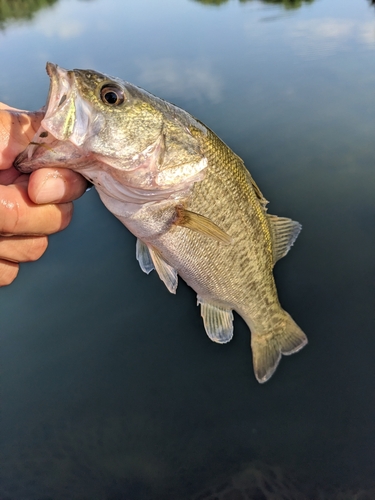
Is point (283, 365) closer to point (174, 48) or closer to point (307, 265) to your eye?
point (307, 265)

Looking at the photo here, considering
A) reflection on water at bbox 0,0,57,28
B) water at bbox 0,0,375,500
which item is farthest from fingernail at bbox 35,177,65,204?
reflection on water at bbox 0,0,57,28

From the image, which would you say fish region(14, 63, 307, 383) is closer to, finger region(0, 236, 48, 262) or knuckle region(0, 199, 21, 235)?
knuckle region(0, 199, 21, 235)

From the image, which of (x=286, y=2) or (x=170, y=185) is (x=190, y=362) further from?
(x=286, y=2)

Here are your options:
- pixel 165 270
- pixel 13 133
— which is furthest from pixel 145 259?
pixel 13 133

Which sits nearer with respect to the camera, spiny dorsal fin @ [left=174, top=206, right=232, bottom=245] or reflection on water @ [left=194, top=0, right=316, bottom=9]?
spiny dorsal fin @ [left=174, top=206, right=232, bottom=245]

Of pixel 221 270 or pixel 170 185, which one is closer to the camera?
pixel 170 185

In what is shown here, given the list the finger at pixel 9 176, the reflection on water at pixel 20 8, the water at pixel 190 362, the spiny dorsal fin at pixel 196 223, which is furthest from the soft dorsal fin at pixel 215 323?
the reflection on water at pixel 20 8

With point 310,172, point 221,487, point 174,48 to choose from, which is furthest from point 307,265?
point 174,48
